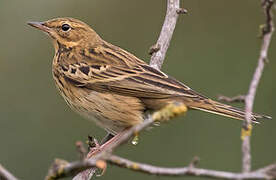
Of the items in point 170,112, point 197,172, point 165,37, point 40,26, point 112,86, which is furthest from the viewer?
point 40,26

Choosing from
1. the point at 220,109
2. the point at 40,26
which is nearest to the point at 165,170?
the point at 220,109

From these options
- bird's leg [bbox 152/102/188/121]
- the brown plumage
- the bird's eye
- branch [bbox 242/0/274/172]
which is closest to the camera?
branch [bbox 242/0/274/172]

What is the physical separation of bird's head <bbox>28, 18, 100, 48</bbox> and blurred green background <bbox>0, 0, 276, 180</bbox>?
187 cm

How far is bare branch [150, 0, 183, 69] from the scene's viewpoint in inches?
279

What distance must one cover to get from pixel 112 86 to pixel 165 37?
2.84 feet

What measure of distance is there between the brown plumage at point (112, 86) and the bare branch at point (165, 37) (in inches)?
8.0

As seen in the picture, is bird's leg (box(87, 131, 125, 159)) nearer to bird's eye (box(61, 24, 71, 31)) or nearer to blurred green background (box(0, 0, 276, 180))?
bird's eye (box(61, 24, 71, 31))

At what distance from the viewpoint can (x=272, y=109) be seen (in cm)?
946

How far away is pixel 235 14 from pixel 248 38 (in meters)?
0.52

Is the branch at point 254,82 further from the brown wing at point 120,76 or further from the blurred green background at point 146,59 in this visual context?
the blurred green background at point 146,59

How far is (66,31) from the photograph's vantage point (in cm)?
763

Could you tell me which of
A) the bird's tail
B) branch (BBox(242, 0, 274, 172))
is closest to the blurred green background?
the bird's tail

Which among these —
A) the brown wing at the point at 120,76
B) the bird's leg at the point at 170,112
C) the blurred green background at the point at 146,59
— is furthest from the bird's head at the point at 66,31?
the bird's leg at the point at 170,112

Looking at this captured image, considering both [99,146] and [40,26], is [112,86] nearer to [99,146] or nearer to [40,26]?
[99,146]
